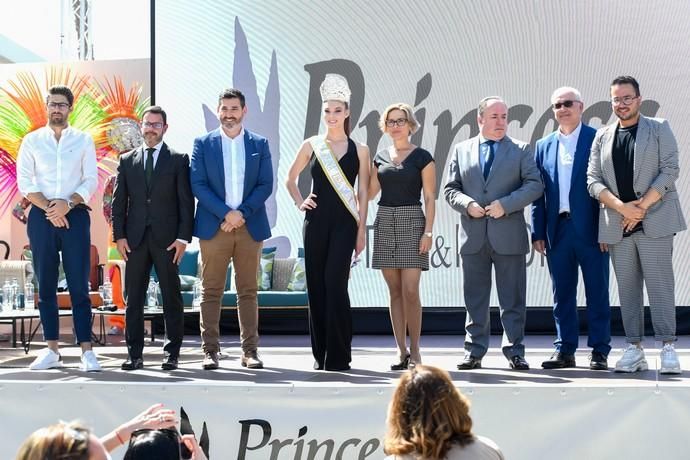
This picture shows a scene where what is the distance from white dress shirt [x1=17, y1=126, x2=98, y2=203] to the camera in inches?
176

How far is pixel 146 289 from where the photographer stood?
4508 mm

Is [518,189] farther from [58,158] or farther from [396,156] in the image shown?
[58,158]

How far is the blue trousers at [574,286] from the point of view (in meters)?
4.29

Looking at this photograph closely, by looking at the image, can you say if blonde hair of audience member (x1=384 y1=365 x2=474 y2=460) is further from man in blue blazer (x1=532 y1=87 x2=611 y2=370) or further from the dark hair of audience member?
man in blue blazer (x1=532 y1=87 x2=611 y2=370)

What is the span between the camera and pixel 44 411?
3.40m

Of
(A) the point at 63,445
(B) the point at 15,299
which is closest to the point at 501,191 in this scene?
(A) the point at 63,445

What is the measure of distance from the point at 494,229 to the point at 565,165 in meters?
0.49

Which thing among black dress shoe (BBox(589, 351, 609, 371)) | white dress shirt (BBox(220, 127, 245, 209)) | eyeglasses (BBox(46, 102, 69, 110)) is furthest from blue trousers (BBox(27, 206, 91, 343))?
black dress shoe (BBox(589, 351, 609, 371))

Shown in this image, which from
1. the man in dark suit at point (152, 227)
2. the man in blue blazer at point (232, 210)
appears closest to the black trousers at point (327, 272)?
the man in blue blazer at point (232, 210)

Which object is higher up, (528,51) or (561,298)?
(528,51)

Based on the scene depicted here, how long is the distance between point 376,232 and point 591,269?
1093 mm

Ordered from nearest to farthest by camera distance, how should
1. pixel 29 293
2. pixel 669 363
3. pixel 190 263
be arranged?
pixel 669 363 < pixel 29 293 < pixel 190 263

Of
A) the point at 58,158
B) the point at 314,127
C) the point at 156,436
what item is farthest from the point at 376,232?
the point at 314,127

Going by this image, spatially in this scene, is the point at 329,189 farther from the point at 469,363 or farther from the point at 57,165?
the point at 57,165
